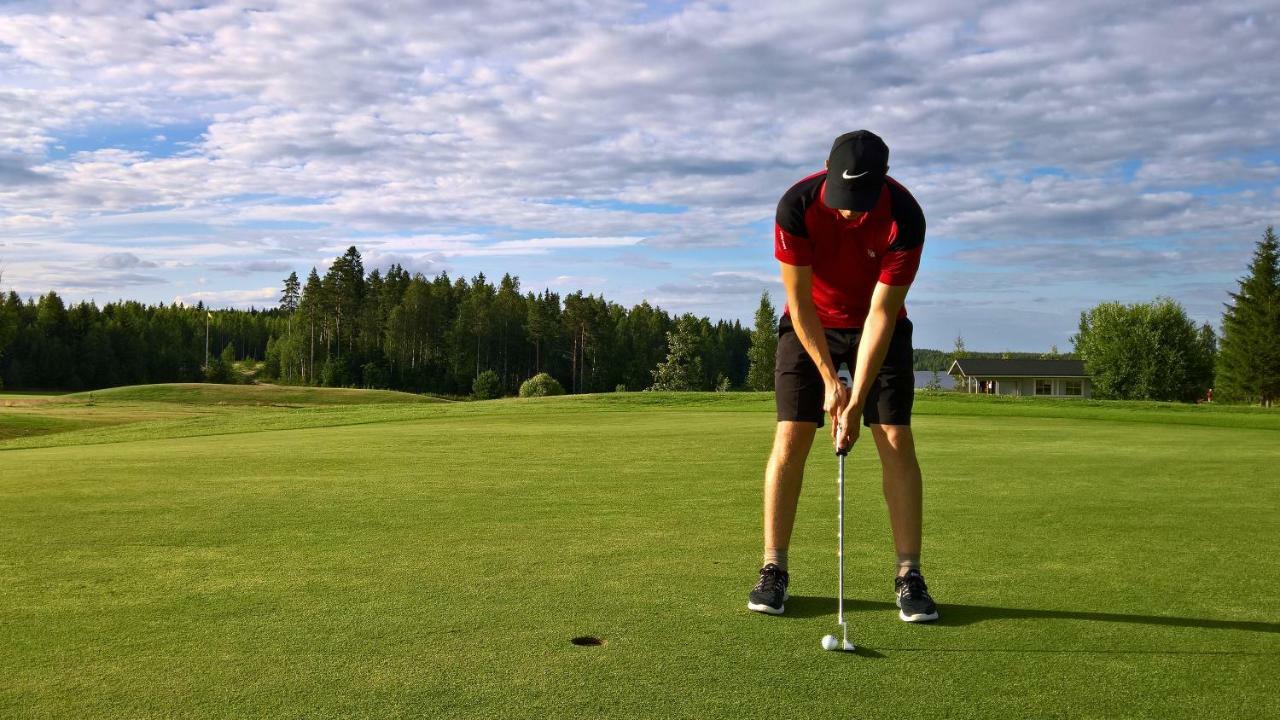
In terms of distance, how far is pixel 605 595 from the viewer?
4117mm

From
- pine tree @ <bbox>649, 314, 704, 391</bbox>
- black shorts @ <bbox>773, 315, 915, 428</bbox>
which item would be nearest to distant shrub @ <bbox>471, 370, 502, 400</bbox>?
pine tree @ <bbox>649, 314, 704, 391</bbox>

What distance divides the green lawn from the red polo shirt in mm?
1441

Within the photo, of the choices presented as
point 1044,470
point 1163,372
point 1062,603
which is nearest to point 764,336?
point 1163,372

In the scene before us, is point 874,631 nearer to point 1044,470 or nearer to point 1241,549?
point 1241,549

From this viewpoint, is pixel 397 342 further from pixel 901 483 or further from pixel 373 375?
pixel 901 483

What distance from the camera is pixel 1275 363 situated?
6812 cm

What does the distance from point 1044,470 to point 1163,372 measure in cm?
8612

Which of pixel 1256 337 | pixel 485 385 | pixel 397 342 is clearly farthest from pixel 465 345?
pixel 1256 337

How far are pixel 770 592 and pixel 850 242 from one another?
1.75 meters

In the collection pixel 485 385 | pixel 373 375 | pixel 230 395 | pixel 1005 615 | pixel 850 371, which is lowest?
pixel 230 395

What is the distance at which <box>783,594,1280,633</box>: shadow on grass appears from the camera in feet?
12.4

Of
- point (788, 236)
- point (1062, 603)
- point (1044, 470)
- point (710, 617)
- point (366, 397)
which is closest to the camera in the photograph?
point (710, 617)

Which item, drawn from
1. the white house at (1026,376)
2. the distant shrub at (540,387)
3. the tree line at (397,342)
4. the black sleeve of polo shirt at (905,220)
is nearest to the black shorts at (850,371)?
the black sleeve of polo shirt at (905,220)

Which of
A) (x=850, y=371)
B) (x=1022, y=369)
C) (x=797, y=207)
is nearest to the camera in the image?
(x=797, y=207)
